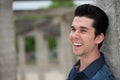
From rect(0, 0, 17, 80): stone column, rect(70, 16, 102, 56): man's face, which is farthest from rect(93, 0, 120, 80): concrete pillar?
rect(0, 0, 17, 80): stone column

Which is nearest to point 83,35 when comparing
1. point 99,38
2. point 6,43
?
point 99,38

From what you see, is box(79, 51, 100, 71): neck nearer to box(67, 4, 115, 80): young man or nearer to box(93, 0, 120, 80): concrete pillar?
box(67, 4, 115, 80): young man

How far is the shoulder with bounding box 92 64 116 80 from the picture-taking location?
3.38 meters

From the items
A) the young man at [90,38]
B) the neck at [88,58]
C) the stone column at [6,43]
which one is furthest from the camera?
the stone column at [6,43]

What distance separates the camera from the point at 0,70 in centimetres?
616

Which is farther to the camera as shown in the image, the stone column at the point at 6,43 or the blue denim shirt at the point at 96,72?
the stone column at the point at 6,43

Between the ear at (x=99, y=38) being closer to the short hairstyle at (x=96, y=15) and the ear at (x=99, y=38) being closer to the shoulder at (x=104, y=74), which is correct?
the short hairstyle at (x=96, y=15)

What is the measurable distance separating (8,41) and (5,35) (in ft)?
0.33

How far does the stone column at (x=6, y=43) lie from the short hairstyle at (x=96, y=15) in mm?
2712

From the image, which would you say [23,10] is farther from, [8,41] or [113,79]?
[113,79]

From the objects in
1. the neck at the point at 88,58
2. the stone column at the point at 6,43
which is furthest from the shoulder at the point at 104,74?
Answer: the stone column at the point at 6,43

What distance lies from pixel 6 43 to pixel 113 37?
9.12 feet

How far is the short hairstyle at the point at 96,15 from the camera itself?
351cm

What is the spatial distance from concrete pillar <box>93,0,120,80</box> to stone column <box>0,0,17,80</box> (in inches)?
102
